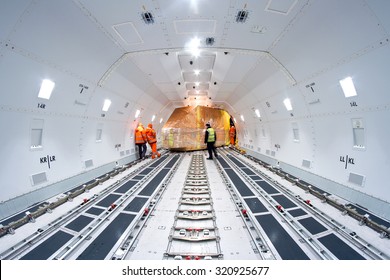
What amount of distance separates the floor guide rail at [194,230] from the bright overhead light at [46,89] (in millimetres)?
4148

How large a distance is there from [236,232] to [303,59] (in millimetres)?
4344

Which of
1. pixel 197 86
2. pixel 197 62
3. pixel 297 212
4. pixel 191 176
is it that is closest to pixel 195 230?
pixel 297 212

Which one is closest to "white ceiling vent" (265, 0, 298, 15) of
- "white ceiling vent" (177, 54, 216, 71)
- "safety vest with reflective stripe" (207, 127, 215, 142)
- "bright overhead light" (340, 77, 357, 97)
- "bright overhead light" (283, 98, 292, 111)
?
"bright overhead light" (340, 77, 357, 97)

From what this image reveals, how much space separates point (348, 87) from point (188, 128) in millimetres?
10217

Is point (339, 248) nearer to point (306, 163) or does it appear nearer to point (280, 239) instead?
point (280, 239)

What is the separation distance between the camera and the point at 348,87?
3520 millimetres

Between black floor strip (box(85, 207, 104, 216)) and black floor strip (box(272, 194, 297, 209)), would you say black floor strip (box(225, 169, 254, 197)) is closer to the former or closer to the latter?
black floor strip (box(272, 194, 297, 209))

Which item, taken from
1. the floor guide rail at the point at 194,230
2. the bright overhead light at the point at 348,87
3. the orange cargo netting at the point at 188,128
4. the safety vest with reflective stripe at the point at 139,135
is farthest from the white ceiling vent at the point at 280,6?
the orange cargo netting at the point at 188,128

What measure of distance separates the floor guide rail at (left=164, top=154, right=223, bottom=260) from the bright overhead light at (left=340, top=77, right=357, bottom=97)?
3935 millimetres

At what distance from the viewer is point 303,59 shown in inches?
161

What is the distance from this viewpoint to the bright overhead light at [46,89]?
12.3ft

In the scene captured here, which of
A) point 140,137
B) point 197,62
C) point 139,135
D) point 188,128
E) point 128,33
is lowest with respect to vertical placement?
point 140,137

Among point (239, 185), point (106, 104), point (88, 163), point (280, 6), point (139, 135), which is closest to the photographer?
point (280, 6)

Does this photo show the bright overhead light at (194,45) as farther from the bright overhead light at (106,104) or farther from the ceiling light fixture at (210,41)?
the bright overhead light at (106,104)
